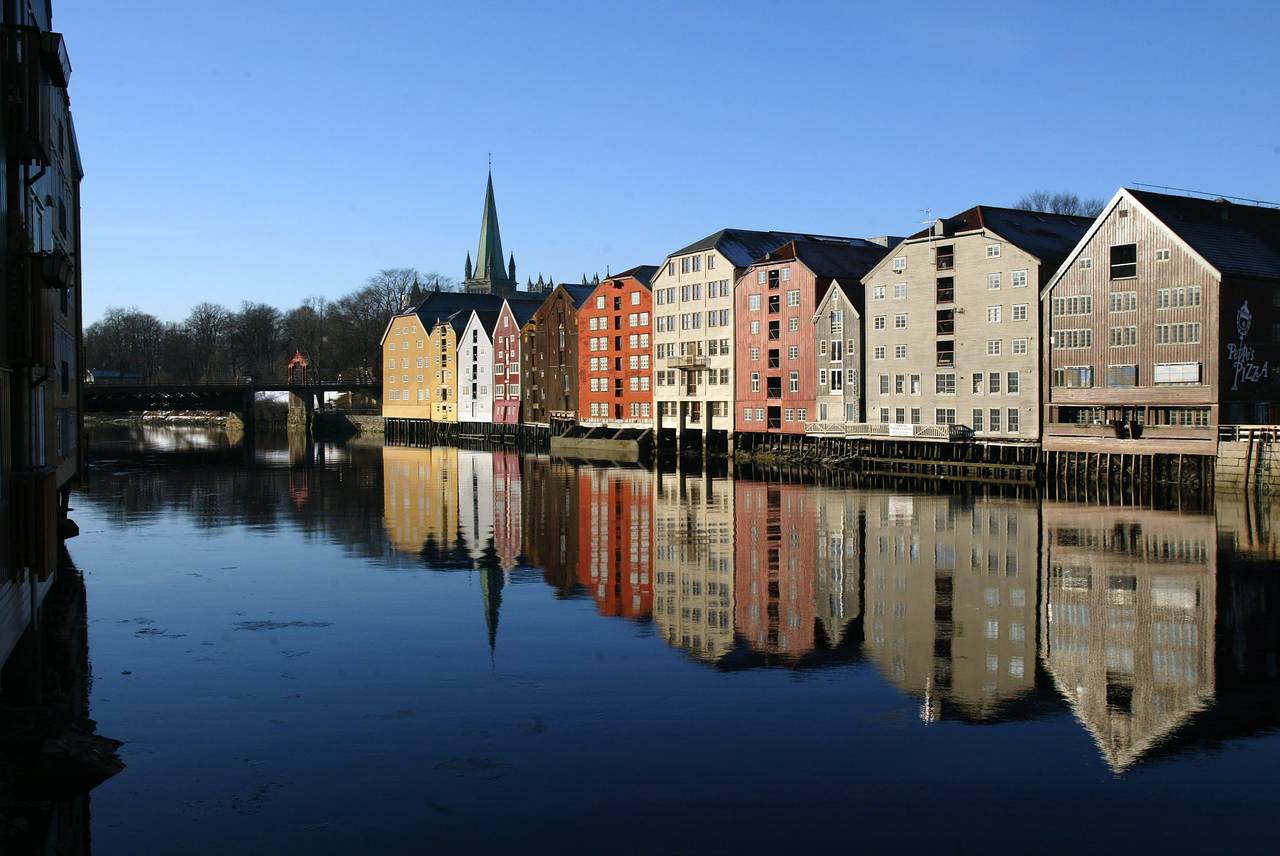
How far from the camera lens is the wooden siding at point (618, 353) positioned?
101 m

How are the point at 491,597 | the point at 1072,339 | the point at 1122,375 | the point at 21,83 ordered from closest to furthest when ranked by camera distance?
the point at 21,83 < the point at 491,597 < the point at 1122,375 < the point at 1072,339

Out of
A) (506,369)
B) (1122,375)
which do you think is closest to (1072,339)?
(1122,375)

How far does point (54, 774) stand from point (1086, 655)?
17653mm

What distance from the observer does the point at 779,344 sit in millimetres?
84438

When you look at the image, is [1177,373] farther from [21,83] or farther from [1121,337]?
[21,83]

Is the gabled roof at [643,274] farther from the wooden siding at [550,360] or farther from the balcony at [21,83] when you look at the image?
the balcony at [21,83]

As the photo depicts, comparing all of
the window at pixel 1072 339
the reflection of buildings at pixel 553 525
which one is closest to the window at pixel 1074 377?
the window at pixel 1072 339

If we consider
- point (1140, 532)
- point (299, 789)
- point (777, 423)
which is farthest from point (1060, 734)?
point (777, 423)

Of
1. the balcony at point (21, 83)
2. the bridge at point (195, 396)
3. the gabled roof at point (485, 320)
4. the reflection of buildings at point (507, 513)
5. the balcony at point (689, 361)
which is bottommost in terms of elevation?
the reflection of buildings at point (507, 513)

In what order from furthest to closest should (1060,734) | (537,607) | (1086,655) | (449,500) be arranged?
(449,500)
(537,607)
(1086,655)
(1060,734)

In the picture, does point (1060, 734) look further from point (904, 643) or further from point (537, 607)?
point (537, 607)

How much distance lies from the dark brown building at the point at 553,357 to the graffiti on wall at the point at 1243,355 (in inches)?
2540

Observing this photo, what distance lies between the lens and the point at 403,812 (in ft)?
47.9

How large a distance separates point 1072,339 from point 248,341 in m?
135
